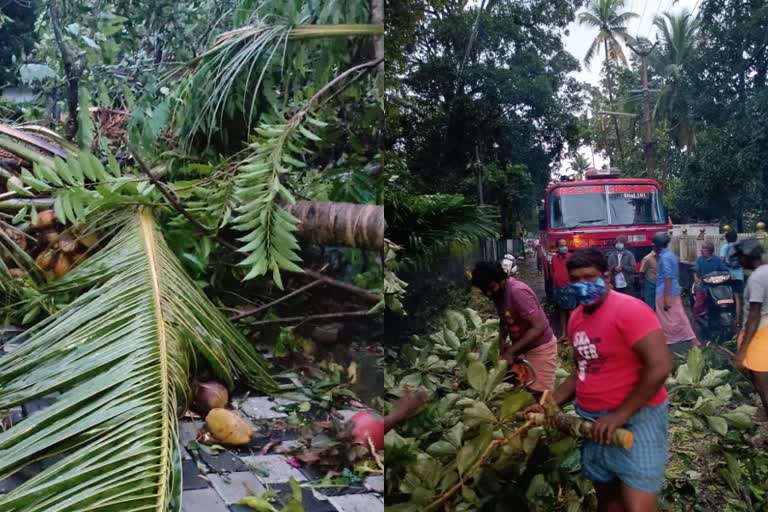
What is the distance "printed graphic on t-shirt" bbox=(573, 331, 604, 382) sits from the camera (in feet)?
5.19

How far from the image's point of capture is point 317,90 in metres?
1.77

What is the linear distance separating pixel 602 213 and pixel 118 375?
1.17 metres

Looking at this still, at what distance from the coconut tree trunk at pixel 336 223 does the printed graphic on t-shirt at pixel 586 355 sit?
532mm

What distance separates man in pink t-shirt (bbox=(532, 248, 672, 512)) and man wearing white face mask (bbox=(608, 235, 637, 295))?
0.07 feet

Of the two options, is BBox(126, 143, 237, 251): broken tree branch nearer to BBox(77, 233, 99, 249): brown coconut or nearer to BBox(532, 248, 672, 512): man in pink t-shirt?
BBox(77, 233, 99, 249): brown coconut

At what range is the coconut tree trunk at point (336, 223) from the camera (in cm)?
175

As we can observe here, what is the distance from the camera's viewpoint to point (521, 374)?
1736mm

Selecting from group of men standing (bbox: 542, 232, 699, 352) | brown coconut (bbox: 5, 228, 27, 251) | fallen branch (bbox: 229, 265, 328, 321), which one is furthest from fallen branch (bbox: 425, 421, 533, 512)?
brown coconut (bbox: 5, 228, 27, 251)

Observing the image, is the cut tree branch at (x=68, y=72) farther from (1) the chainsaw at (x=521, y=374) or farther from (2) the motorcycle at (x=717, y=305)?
(2) the motorcycle at (x=717, y=305)

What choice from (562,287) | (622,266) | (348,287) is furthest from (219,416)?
(622,266)

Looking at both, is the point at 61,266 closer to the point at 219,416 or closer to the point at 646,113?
the point at 219,416

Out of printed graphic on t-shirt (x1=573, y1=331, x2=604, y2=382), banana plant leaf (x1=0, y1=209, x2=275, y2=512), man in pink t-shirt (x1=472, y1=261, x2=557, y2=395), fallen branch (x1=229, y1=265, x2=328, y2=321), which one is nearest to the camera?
banana plant leaf (x1=0, y1=209, x2=275, y2=512)

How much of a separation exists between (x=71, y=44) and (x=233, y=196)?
0.53 meters

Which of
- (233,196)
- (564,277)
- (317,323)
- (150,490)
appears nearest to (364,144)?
(233,196)
